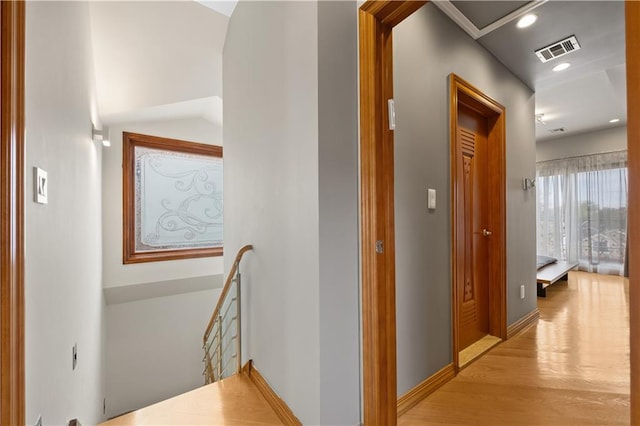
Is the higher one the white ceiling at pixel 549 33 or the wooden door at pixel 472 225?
the white ceiling at pixel 549 33

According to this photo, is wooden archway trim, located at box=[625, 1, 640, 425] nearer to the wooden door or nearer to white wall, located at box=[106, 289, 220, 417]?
the wooden door

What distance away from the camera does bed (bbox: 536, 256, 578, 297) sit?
3814mm

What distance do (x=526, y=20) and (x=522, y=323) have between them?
8.26ft

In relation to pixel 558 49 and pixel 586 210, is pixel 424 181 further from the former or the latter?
pixel 586 210

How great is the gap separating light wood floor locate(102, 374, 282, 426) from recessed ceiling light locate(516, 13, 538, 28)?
9.70 ft

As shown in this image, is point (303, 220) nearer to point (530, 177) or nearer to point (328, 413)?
point (328, 413)

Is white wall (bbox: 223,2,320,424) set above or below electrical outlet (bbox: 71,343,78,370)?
above

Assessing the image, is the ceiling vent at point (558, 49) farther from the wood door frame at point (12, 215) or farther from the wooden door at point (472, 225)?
the wood door frame at point (12, 215)

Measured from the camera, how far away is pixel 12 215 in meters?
0.82

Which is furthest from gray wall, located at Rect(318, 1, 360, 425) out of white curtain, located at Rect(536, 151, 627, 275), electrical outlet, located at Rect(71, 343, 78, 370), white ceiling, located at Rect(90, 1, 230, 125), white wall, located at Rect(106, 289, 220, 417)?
white curtain, located at Rect(536, 151, 627, 275)

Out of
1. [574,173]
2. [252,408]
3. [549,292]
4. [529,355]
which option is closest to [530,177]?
[529,355]

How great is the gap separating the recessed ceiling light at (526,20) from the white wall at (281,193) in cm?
165

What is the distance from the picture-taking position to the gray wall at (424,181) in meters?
1.60

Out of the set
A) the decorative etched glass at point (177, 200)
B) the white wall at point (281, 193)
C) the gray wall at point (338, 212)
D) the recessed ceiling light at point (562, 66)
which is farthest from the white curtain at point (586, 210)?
the decorative etched glass at point (177, 200)
